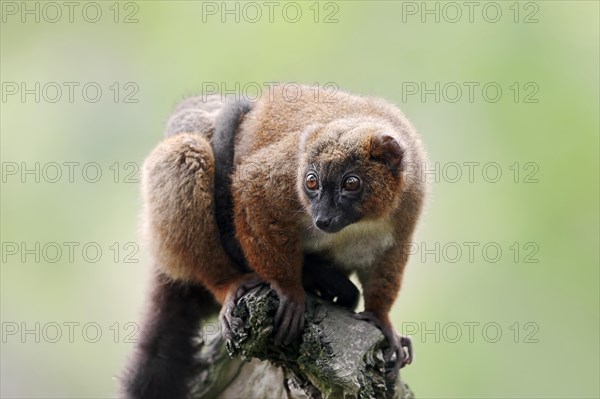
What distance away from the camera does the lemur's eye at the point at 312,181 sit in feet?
21.0

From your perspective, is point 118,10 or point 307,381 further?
point 118,10

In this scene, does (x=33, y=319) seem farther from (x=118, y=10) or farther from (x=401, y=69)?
(x=401, y=69)

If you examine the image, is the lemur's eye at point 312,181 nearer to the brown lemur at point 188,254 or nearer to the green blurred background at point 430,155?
the brown lemur at point 188,254

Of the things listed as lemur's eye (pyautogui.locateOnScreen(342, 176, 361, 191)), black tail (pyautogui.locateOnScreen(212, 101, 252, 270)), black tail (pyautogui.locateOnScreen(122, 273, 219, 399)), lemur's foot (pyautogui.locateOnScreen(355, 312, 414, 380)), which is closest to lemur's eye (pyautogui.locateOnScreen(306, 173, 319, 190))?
lemur's eye (pyautogui.locateOnScreen(342, 176, 361, 191))

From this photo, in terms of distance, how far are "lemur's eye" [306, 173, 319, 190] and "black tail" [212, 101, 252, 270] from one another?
0.96 m

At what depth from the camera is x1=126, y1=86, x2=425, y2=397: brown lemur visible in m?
6.53

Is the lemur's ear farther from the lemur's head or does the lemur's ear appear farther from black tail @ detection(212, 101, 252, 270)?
black tail @ detection(212, 101, 252, 270)

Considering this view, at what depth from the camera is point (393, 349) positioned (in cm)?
670

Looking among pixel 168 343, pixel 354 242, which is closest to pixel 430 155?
pixel 354 242

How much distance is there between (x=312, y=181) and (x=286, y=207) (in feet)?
1.25

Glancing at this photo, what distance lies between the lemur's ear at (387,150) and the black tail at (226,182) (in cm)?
146

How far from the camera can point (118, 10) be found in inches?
543

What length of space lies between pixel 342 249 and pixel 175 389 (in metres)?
2.36

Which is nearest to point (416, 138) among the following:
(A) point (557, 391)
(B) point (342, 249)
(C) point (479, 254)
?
(B) point (342, 249)
